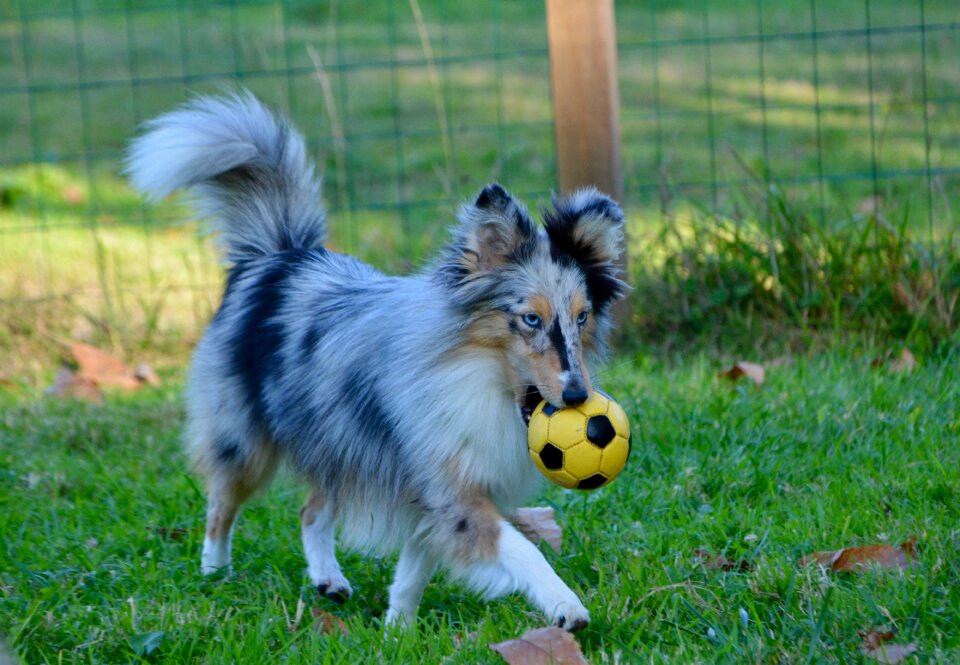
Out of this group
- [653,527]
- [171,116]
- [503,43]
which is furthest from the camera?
[503,43]

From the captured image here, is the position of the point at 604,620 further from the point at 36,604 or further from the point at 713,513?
the point at 36,604

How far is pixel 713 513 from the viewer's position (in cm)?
374

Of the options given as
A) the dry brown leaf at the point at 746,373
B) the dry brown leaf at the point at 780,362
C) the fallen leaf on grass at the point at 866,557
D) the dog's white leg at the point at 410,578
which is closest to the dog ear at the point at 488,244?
the dog's white leg at the point at 410,578

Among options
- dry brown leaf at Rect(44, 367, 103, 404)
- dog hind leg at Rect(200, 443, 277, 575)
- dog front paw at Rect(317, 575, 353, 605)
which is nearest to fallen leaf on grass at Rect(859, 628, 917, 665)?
dog front paw at Rect(317, 575, 353, 605)

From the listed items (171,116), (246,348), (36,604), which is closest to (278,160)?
(171,116)

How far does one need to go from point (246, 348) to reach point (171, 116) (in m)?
0.95

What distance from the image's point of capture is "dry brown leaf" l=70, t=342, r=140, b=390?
5.75 m

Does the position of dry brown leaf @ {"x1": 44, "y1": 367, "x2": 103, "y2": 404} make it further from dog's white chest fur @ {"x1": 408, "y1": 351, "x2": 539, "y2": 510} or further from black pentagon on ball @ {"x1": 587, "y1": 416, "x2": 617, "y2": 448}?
black pentagon on ball @ {"x1": 587, "y1": 416, "x2": 617, "y2": 448}

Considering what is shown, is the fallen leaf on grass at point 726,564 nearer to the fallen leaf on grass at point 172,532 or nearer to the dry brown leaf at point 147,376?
the fallen leaf on grass at point 172,532

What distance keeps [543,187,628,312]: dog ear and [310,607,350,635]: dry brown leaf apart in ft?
3.80

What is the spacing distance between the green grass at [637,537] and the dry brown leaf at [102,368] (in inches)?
16.3

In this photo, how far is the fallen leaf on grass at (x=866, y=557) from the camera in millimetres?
3178

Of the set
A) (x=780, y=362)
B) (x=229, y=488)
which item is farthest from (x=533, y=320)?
(x=780, y=362)

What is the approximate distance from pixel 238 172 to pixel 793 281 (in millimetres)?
2738
